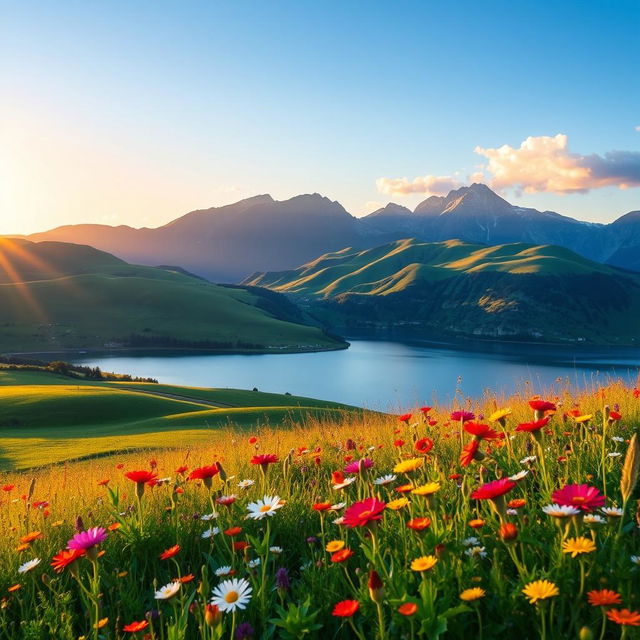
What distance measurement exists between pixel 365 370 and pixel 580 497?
84.4m

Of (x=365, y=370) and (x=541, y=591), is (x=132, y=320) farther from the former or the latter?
(x=541, y=591)

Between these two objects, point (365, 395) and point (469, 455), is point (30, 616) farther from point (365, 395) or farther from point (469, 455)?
point (365, 395)

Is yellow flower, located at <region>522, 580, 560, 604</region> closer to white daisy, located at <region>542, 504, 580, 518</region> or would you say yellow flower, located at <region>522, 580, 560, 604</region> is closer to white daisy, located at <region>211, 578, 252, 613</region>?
white daisy, located at <region>542, 504, 580, 518</region>

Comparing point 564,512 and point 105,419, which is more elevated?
point 564,512

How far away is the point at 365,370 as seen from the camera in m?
85.8

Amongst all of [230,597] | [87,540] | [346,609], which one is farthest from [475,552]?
[87,540]

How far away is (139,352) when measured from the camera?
112 metres

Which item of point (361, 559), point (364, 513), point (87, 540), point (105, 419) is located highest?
point (364, 513)

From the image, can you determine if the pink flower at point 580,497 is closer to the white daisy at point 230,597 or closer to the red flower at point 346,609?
the red flower at point 346,609

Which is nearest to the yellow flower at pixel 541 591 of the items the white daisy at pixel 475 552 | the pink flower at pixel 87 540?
the white daisy at pixel 475 552

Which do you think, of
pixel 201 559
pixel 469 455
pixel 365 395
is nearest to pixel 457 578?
pixel 469 455

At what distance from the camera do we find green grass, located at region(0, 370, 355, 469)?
20261 millimetres

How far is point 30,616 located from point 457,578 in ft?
8.66

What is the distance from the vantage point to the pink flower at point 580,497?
6.42ft
